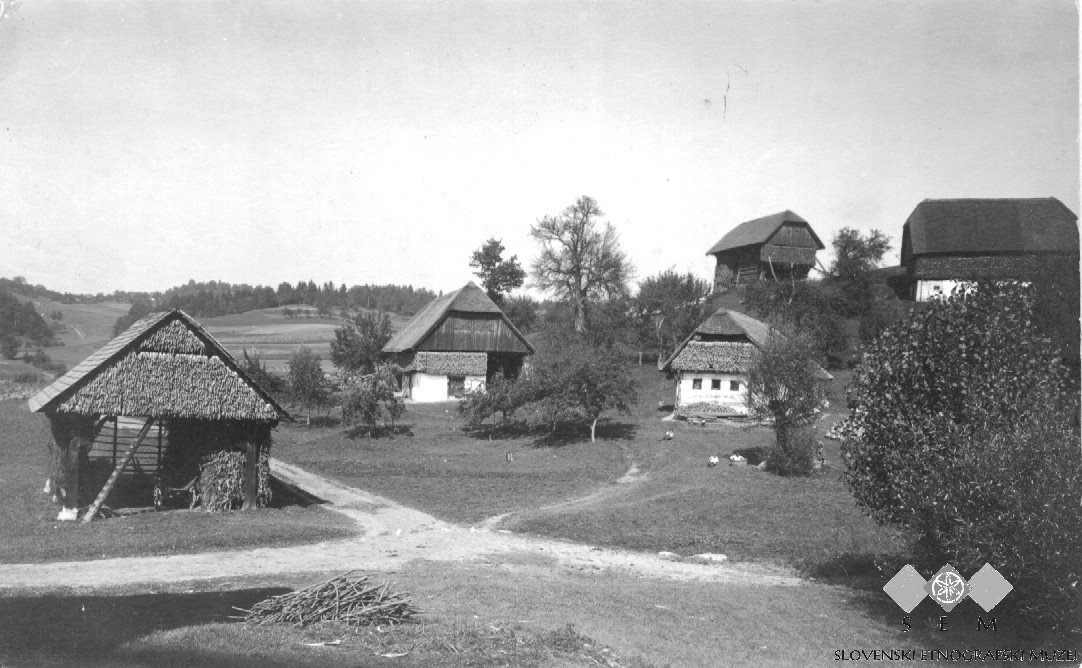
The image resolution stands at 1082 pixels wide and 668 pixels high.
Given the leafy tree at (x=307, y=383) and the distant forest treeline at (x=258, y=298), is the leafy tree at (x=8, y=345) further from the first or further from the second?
the leafy tree at (x=307, y=383)

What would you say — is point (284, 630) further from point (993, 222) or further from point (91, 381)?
point (993, 222)

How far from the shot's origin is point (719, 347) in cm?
3975

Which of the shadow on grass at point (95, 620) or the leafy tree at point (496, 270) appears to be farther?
the leafy tree at point (496, 270)

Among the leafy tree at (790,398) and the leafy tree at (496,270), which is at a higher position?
the leafy tree at (496,270)

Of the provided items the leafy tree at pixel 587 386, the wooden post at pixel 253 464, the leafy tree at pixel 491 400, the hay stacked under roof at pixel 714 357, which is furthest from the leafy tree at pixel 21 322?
the hay stacked under roof at pixel 714 357

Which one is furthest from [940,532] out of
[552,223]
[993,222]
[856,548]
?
[552,223]

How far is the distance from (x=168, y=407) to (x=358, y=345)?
33.4m

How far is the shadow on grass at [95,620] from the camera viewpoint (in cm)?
889

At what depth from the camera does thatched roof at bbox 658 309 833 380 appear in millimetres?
38531

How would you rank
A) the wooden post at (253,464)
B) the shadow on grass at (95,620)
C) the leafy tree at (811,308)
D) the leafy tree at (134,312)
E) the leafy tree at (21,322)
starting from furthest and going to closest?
1. the leafy tree at (811,308)
2. the leafy tree at (21,322)
3. the leafy tree at (134,312)
4. the wooden post at (253,464)
5. the shadow on grass at (95,620)

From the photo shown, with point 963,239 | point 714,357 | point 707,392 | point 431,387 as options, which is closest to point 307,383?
point 431,387

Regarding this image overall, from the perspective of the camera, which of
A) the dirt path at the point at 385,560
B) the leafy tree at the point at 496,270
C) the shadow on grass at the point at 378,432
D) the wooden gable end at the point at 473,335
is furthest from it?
the leafy tree at the point at 496,270

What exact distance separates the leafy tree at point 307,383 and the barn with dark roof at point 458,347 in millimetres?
11040

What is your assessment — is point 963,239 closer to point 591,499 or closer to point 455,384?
point 455,384
